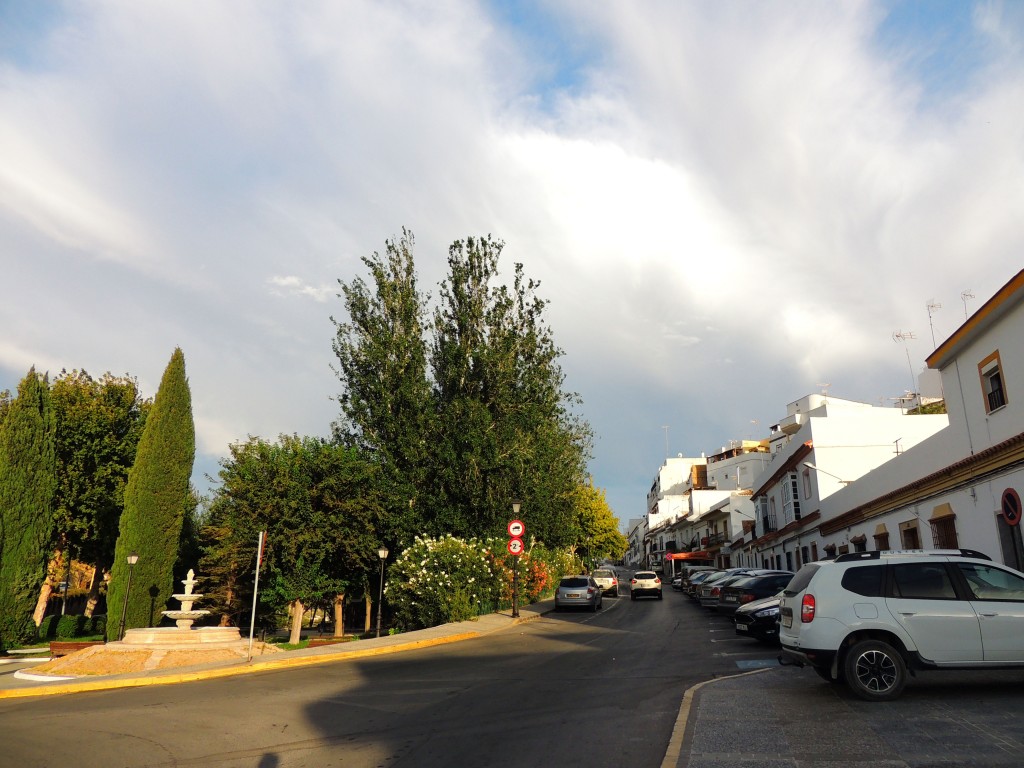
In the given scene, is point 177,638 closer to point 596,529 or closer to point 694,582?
point 694,582

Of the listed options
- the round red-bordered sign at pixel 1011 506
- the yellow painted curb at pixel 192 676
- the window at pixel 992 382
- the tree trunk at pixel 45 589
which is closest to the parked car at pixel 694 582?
the window at pixel 992 382

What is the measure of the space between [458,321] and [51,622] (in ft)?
80.6

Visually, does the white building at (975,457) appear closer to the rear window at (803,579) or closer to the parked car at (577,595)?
the rear window at (803,579)

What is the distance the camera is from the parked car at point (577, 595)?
29.0 metres

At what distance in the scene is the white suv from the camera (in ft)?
27.8

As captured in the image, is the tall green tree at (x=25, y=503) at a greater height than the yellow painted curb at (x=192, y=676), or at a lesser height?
greater

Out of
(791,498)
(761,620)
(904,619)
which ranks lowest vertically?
(761,620)

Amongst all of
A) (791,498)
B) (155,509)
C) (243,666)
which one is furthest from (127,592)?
(791,498)

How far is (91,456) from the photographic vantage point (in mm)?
31641

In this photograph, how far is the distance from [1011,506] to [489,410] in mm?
19130

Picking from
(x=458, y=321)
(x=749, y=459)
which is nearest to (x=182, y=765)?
(x=458, y=321)

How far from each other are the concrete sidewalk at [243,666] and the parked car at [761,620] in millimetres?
7647

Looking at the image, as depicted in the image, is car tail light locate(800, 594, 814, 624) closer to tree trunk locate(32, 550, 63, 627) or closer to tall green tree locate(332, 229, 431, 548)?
tall green tree locate(332, 229, 431, 548)

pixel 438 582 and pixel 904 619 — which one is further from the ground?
pixel 438 582
